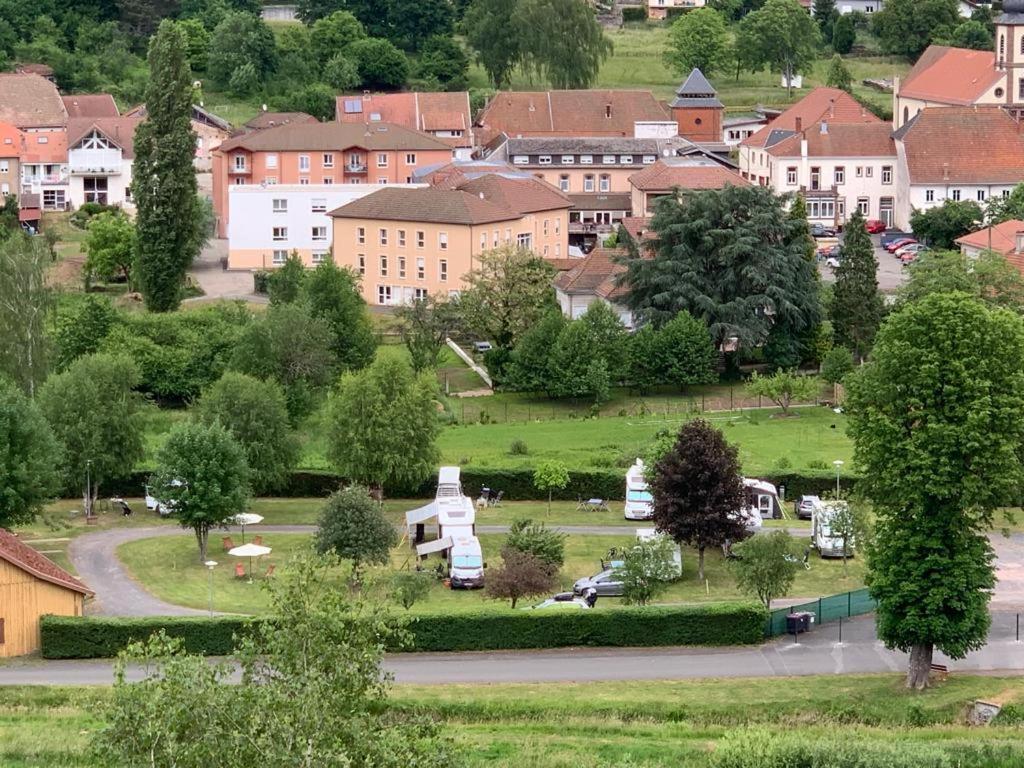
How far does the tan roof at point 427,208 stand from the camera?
7912 centimetres

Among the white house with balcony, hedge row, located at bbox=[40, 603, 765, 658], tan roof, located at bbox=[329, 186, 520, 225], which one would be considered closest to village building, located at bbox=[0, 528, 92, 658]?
hedge row, located at bbox=[40, 603, 765, 658]

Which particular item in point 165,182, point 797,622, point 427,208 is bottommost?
point 797,622

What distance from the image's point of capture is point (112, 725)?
25359mm

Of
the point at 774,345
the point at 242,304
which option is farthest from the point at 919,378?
the point at 242,304

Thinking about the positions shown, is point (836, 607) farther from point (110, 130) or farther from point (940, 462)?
point (110, 130)

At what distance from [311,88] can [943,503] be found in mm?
75627

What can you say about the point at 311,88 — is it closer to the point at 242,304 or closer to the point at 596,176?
the point at 596,176

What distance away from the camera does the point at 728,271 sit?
223 feet

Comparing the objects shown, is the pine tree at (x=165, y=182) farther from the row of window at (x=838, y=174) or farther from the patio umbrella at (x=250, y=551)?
the patio umbrella at (x=250, y=551)

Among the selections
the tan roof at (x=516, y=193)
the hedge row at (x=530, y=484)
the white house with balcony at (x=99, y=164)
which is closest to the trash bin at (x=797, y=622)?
the hedge row at (x=530, y=484)

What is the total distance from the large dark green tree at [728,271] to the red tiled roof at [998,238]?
8.24 meters

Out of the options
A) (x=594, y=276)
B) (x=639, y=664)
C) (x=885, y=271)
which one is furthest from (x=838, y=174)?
(x=639, y=664)

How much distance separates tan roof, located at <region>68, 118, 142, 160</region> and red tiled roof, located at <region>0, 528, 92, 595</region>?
2106 inches

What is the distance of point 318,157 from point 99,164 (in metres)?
9.81
